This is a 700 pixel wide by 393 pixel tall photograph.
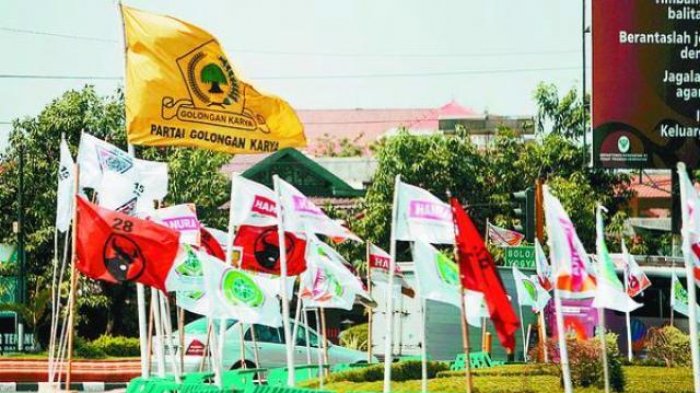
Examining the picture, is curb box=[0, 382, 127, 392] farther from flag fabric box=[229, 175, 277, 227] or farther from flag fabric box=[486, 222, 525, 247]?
flag fabric box=[486, 222, 525, 247]

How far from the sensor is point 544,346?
27.6 m

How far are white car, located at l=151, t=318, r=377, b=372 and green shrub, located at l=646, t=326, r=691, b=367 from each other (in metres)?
5.52

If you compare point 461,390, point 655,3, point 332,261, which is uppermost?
point 655,3

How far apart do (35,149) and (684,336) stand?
24.0 meters

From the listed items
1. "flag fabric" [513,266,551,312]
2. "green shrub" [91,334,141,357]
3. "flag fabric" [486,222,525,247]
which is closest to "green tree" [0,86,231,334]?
"green shrub" [91,334,141,357]

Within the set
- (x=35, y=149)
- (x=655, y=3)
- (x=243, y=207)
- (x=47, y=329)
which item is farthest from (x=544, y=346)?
(x=35, y=149)

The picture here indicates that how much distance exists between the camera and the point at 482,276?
17516 mm

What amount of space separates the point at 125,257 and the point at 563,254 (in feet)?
16.3

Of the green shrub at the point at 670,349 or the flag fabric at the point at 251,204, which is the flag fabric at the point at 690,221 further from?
the green shrub at the point at 670,349

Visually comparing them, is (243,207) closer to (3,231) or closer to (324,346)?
(324,346)

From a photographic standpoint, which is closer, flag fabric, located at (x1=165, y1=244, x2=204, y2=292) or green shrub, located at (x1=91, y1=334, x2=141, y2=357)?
flag fabric, located at (x1=165, y1=244, x2=204, y2=292)

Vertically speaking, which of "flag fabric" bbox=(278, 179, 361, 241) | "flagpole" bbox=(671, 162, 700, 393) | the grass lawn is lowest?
the grass lawn

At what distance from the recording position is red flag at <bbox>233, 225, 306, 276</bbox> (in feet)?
74.0

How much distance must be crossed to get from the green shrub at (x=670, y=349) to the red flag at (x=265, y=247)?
1016cm
